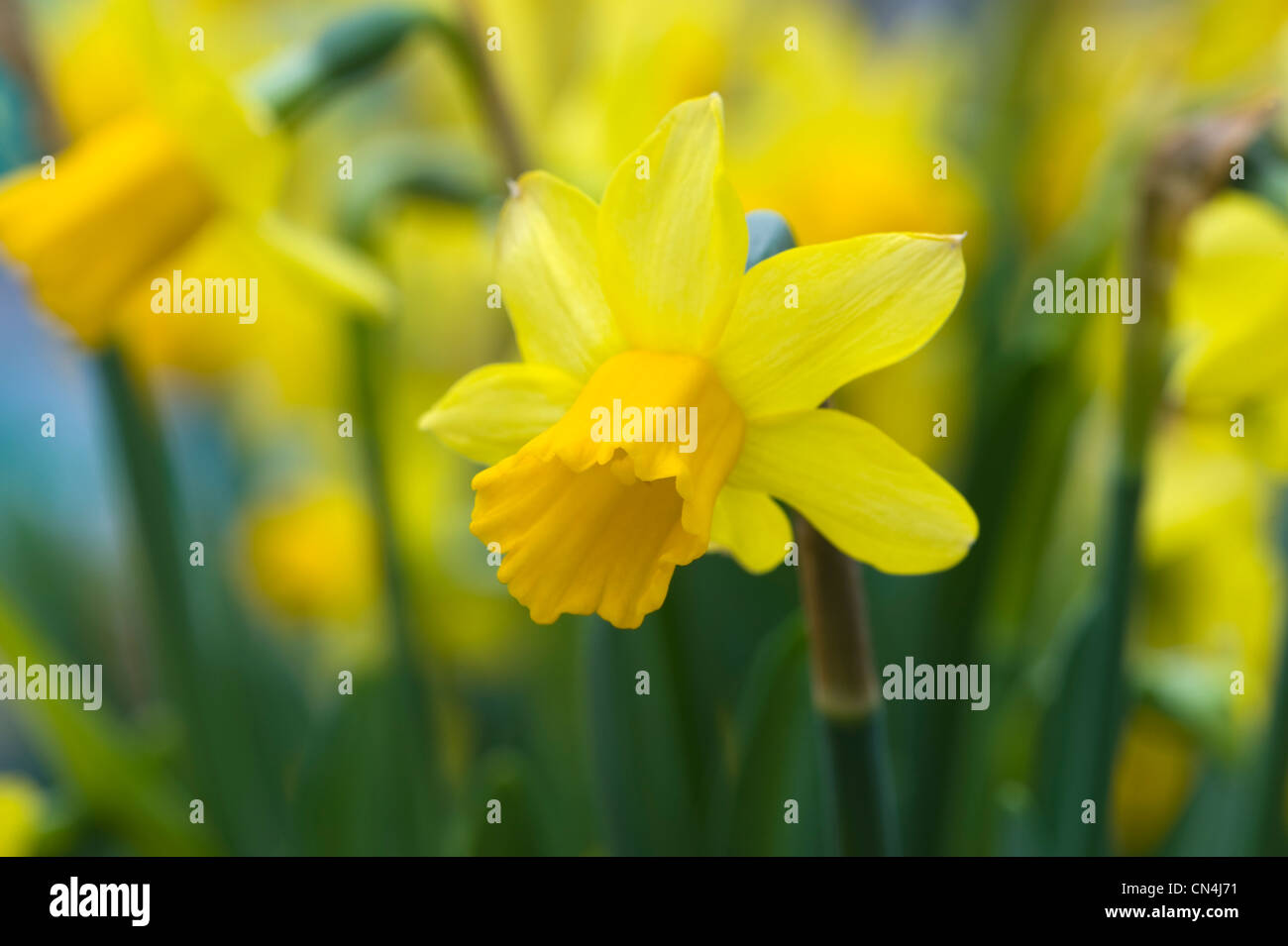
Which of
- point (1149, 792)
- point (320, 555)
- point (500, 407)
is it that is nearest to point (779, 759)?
point (500, 407)

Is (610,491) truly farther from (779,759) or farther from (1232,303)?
(1232,303)

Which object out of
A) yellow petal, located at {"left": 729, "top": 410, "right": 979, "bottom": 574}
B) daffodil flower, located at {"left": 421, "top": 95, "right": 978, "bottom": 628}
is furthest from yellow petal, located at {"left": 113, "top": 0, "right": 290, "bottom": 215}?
yellow petal, located at {"left": 729, "top": 410, "right": 979, "bottom": 574}

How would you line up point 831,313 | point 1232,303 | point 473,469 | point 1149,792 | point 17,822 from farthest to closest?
point 473,469 < point 1149,792 < point 17,822 < point 1232,303 < point 831,313

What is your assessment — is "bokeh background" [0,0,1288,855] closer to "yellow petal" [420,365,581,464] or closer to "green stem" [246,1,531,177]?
"green stem" [246,1,531,177]

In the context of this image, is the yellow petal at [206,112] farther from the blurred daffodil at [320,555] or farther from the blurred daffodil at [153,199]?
the blurred daffodil at [320,555]

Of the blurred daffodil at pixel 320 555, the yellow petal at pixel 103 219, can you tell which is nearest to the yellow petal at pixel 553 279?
the yellow petal at pixel 103 219

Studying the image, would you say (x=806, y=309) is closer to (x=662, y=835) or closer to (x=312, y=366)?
(x=662, y=835)
